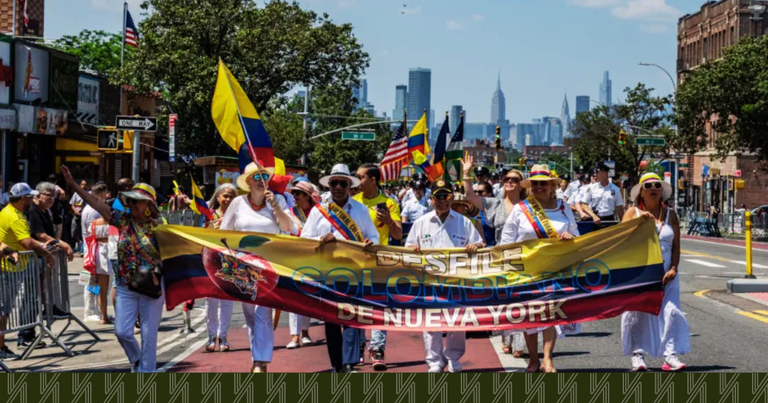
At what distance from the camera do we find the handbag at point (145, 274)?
8922mm

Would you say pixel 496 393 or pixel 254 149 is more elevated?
pixel 254 149

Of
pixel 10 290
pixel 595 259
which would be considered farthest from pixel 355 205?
pixel 10 290

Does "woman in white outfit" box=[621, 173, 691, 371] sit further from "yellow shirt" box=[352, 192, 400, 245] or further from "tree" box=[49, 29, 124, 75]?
"tree" box=[49, 29, 124, 75]

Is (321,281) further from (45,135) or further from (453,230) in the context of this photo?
(45,135)

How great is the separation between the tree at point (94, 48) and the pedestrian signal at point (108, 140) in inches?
1733

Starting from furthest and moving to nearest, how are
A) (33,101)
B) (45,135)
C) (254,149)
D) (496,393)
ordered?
(45,135) < (33,101) < (254,149) < (496,393)

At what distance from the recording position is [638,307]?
30.6 ft

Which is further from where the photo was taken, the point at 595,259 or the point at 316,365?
the point at 316,365

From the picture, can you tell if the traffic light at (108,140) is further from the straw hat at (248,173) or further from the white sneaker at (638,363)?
the white sneaker at (638,363)

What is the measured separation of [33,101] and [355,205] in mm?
28345

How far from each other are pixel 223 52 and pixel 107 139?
19.7m

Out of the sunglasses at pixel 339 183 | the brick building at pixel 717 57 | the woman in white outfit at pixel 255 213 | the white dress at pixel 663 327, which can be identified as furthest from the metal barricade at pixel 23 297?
the brick building at pixel 717 57

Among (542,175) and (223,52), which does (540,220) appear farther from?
(223,52)

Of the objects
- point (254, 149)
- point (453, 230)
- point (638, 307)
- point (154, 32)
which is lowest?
point (638, 307)
